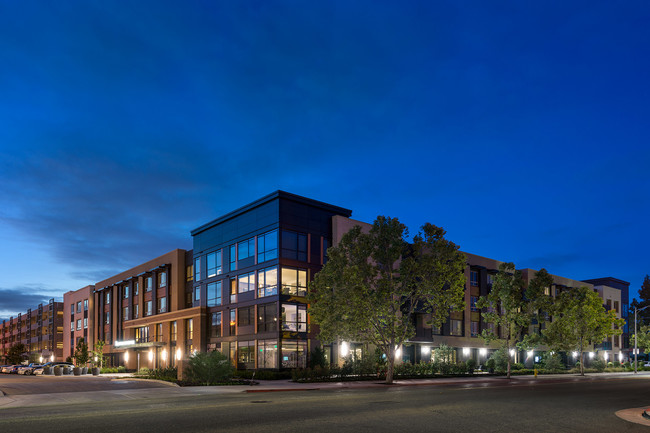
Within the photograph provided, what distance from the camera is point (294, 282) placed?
48656mm

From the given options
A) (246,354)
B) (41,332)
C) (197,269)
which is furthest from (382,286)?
(41,332)

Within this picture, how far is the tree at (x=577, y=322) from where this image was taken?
181 ft

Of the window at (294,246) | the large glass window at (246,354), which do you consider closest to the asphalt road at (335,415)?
the window at (294,246)

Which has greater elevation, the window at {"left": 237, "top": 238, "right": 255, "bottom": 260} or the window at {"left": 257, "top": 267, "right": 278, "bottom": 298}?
the window at {"left": 237, "top": 238, "right": 255, "bottom": 260}

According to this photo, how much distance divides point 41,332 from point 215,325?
328ft

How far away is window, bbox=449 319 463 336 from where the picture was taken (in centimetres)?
6358

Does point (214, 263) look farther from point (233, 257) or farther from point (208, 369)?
point (208, 369)

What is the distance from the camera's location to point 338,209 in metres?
53.6

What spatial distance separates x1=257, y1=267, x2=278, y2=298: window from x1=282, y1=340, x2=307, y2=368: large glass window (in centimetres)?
473

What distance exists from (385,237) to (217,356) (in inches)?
551

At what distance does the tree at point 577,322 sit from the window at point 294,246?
24.8m

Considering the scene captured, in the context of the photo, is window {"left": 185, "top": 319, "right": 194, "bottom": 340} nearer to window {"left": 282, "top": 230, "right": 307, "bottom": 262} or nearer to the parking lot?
window {"left": 282, "top": 230, "right": 307, "bottom": 262}

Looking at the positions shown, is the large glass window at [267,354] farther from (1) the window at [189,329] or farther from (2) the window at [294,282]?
(1) the window at [189,329]

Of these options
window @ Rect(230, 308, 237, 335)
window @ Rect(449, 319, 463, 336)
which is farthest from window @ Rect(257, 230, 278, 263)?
window @ Rect(449, 319, 463, 336)
